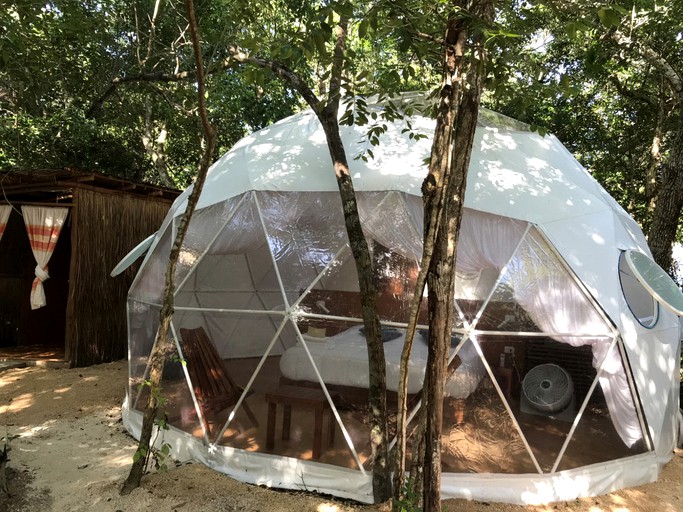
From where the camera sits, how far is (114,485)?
12.8ft

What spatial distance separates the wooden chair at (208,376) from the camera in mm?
4613

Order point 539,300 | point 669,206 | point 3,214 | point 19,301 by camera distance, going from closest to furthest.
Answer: point 539,300 → point 669,206 → point 3,214 → point 19,301

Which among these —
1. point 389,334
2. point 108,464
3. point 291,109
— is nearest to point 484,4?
point 389,334

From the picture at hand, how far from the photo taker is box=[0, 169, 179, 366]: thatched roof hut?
7.78m

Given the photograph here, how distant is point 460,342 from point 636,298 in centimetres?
196

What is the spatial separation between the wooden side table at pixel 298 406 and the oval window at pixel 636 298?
112 inches

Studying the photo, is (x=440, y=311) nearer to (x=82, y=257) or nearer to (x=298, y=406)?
(x=298, y=406)

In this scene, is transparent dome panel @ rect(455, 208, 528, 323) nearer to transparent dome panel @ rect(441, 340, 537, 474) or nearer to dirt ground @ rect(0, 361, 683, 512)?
transparent dome panel @ rect(441, 340, 537, 474)

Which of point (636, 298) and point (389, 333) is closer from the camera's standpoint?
point (389, 333)

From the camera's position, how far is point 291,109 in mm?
11633

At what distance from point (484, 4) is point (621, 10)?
77cm

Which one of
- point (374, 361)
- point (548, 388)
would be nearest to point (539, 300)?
point (548, 388)

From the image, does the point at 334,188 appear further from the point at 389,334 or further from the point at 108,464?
the point at 108,464

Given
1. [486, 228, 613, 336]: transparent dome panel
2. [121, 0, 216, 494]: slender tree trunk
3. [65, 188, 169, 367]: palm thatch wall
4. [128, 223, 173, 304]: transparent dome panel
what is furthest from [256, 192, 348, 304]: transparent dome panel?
[65, 188, 169, 367]: palm thatch wall
